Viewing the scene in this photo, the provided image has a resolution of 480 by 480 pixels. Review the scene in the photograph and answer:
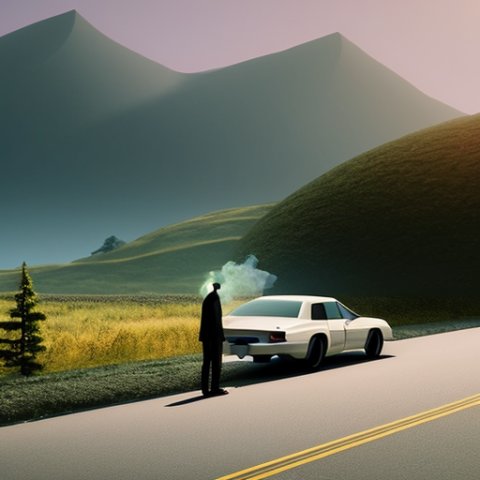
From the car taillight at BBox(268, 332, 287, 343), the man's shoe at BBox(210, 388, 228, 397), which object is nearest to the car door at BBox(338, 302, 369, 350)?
the car taillight at BBox(268, 332, 287, 343)

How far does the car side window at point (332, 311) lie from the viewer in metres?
17.5

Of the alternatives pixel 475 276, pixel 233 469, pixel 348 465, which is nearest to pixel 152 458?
pixel 233 469

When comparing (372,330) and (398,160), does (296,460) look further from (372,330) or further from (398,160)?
(398,160)

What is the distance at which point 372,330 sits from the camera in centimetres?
1886

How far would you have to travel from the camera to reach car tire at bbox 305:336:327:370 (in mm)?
16453

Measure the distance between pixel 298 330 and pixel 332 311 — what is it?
1.82 meters

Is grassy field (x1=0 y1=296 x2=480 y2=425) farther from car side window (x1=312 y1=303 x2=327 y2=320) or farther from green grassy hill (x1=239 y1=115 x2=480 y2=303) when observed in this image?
green grassy hill (x1=239 y1=115 x2=480 y2=303)

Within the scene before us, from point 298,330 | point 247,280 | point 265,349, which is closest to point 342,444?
point 265,349

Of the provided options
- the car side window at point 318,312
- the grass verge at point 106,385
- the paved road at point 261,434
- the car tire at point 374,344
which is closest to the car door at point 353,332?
the car tire at point 374,344

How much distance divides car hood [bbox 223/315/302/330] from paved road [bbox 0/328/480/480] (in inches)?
45.1

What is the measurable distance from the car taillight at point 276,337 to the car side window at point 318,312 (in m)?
1.45

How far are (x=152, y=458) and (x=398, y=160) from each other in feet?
233

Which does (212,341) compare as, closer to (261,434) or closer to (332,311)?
(261,434)

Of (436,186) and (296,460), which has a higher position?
(436,186)
